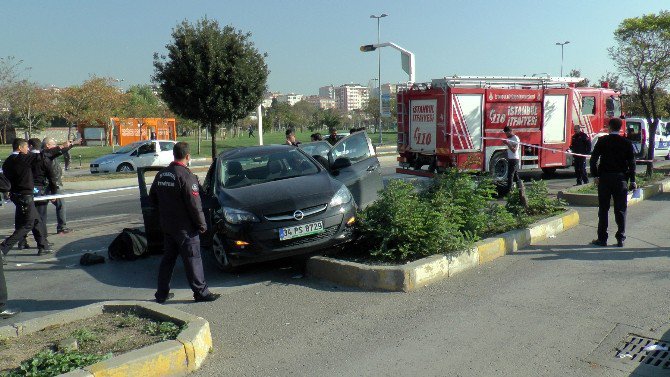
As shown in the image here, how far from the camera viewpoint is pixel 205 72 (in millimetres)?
21484

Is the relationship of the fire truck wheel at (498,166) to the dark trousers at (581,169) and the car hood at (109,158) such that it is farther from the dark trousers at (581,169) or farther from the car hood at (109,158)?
the car hood at (109,158)

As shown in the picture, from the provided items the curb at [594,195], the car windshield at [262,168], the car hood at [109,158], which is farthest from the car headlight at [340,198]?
the car hood at [109,158]

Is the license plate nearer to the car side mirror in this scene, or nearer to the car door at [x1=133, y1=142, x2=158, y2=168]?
the car side mirror

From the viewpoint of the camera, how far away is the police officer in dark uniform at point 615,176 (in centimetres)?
814

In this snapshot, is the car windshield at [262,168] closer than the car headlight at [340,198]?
No

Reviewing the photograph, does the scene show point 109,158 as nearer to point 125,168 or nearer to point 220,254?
point 125,168

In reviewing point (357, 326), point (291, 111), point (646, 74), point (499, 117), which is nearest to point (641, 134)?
point (646, 74)

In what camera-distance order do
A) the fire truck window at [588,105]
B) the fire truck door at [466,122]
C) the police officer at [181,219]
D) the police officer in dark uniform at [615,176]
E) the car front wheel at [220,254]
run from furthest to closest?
the fire truck window at [588,105] → the fire truck door at [466,122] → the police officer in dark uniform at [615,176] → the car front wheel at [220,254] → the police officer at [181,219]

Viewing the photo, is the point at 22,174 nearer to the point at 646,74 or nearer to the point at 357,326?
the point at 357,326

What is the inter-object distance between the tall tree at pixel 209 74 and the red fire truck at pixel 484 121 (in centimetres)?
770

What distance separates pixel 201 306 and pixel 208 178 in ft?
8.86

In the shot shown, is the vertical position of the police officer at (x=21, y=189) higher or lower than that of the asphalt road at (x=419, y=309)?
higher

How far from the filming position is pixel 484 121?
1547cm

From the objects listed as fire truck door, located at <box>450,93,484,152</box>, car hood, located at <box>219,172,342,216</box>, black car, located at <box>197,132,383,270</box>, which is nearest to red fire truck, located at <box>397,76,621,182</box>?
fire truck door, located at <box>450,93,484,152</box>
